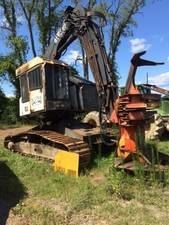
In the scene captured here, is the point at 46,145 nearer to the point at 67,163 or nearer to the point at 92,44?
the point at 67,163

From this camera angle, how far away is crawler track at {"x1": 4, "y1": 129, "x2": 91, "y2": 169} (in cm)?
1087

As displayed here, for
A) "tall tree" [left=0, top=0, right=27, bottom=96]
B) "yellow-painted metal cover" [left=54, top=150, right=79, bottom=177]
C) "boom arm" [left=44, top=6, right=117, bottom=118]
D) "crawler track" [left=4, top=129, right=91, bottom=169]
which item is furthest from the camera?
"tall tree" [left=0, top=0, right=27, bottom=96]

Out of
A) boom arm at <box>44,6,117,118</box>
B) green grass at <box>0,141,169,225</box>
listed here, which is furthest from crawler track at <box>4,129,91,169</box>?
boom arm at <box>44,6,117,118</box>

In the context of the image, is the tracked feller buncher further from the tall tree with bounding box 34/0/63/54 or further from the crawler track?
the tall tree with bounding box 34/0/63/54

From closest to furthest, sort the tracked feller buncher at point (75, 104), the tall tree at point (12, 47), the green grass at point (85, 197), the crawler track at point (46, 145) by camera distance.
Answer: the green grass at point (85, 197) → the tracked feller buncher at point (75, 104) → the crawler track at point (46, 145) → the tall tree at point (12, 47)

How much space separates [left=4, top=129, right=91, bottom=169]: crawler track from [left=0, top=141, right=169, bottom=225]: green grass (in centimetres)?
59

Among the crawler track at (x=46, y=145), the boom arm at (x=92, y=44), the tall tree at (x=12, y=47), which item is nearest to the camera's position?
the crawler track at (x=46, y=145)

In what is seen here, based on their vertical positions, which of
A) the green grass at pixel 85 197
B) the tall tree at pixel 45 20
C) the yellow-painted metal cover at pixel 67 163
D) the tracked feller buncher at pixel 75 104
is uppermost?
the tall tree at pixel 45 20

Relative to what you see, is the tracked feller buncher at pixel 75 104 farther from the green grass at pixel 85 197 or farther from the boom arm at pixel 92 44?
the green grass at pixel 85 197

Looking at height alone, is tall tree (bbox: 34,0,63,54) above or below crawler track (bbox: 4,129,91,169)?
above

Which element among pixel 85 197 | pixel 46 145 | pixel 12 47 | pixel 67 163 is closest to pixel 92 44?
pixel 46 145

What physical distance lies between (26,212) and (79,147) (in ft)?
12.0

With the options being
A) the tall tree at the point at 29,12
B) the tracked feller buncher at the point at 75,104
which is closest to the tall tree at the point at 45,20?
the tall tree at the point at 29,12

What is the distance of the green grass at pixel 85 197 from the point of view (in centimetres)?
718
